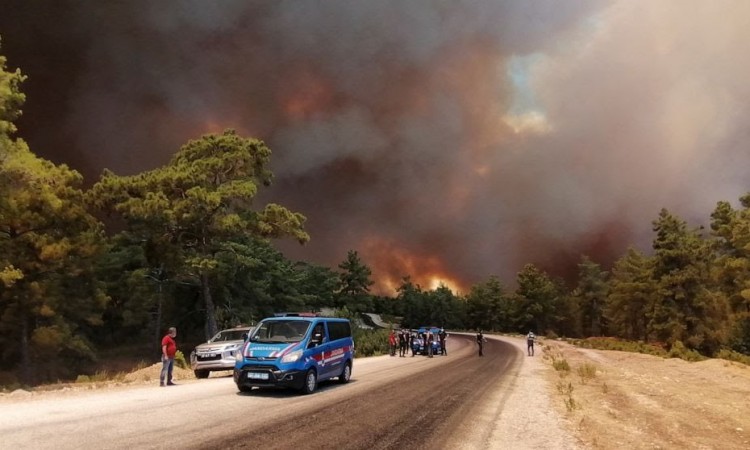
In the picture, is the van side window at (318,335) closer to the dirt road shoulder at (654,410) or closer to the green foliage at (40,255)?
the dirt road shoulder at (654,410)

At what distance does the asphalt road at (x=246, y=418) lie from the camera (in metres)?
8.49

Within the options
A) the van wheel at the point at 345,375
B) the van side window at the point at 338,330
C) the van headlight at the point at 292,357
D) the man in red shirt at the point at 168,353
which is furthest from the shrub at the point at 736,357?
the man in red shirt at the point at 168,353

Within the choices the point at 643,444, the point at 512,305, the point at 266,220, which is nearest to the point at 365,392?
the point at 643,444

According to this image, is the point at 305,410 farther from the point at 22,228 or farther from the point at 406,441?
the point at 22,228

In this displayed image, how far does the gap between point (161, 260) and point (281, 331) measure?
26.8m

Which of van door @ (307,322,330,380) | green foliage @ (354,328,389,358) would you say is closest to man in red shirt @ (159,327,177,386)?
van door @ (307,322,330,380)

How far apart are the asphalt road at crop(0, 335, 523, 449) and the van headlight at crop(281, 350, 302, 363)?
979 millimetres

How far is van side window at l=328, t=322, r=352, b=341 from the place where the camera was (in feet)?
53.3

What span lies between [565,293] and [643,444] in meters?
146

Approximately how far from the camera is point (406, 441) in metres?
8.94

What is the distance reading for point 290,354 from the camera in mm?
13852

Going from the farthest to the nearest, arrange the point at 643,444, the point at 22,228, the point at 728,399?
the point at 22,228 < the point at 728,399 < the point at 643,444

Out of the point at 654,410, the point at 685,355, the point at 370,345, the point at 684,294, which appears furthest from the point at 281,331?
the point at 684,294

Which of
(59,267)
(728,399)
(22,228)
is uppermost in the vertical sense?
(22,228)
